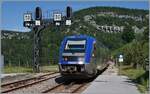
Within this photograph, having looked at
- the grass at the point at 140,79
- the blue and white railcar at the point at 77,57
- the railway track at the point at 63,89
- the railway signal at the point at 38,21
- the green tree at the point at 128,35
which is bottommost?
the railway track at the point at 63,89

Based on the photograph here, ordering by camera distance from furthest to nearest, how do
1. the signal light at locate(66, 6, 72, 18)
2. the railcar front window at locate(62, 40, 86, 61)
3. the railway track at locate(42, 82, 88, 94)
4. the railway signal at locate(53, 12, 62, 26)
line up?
the railway signal at locate(53, 12, 62, 26) < the signal light at locate(66, 6, 72, 18) < the railcar front window at locate(62, 40, 86, 61) < the railway track at locate(42, 82, 88, 94)

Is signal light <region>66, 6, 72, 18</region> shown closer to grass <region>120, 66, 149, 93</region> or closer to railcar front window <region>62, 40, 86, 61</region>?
grass <region>120, 66, 149, 93</region>

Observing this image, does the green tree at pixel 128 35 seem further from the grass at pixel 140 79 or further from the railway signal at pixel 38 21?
the grass at pixel 140 79

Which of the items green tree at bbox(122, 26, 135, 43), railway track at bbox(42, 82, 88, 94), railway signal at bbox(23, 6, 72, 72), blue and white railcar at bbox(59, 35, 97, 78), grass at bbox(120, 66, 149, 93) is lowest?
railway track at bbox(42, 82, 88, 94)

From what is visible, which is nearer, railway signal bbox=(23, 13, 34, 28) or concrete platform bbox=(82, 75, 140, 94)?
concrete platform bbox=(82, 75, 140, 94)

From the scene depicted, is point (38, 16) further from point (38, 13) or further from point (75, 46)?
point (75, 46)

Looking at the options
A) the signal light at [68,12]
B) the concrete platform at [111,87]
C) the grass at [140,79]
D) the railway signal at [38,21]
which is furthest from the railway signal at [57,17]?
the concrete platform at [111,87]

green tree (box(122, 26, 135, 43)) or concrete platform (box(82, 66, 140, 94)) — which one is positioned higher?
green tree (box(122, 26, 135, 43))

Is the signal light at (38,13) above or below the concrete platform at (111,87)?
above

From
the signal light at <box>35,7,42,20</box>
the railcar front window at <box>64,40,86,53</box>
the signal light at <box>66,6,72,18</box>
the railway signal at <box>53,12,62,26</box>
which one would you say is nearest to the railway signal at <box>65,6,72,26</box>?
the signal light at <box>66,6,72,18</box>

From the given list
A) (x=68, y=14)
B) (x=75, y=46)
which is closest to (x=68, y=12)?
(x=68, y=14)

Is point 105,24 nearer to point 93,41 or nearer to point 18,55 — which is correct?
point 18,55

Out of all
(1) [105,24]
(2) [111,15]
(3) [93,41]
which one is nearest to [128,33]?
(1) [105,24]

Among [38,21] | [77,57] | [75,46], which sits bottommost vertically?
[77,57]
